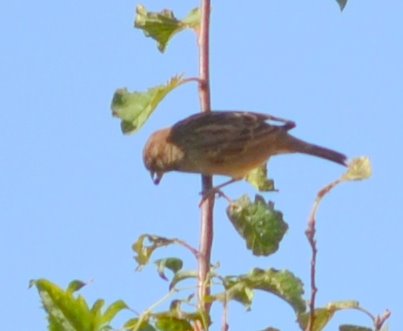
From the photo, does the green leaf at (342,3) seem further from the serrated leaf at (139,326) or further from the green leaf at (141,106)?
the serrated leaf at (139,326)

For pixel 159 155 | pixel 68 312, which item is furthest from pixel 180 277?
pixel 159 155

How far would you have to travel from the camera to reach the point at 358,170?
7.24 feet

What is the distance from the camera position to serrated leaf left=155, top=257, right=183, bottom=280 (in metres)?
2.53

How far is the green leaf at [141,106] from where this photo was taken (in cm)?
284

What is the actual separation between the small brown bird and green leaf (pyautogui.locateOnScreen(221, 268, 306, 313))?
7.06 feet

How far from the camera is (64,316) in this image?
215 centimetres

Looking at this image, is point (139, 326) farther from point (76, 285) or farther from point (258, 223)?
point (258, 223)

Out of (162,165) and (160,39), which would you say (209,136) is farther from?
(160,39)

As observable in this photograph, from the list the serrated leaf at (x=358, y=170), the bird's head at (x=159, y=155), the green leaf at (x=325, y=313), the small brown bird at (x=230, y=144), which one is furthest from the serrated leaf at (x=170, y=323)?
the bird's head at (x=159, y=155)

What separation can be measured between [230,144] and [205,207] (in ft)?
9.17

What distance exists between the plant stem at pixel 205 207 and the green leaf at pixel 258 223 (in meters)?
0.13

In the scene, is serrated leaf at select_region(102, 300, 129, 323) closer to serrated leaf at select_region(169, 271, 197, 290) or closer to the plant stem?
the plant stem

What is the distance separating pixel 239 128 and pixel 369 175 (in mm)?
2965

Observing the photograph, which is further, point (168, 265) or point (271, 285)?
point (168, 265)
